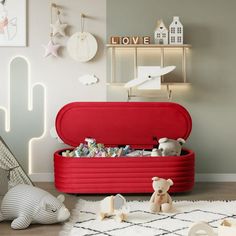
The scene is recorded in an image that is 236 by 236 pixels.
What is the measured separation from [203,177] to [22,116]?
5.50 ft

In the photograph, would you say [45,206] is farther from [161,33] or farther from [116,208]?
[161,33]

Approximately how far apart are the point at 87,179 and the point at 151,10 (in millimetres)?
1625

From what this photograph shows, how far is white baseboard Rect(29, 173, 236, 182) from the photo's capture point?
5.01 metres

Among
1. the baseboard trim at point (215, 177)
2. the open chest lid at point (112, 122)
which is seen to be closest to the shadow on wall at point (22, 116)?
the open chest lid at point (112, 122)

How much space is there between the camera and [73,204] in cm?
407

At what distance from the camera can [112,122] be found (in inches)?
188

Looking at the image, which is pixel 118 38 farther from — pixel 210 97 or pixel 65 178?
pixel 65 178

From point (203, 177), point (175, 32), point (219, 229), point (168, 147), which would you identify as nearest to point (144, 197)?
point (168, 147)

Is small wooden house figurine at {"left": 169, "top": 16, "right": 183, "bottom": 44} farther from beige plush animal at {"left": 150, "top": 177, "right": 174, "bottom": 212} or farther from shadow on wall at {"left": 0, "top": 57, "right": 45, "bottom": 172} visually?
beige plush animal at {"left": 150, "top": 177, "right": 174, "bottom": 212}

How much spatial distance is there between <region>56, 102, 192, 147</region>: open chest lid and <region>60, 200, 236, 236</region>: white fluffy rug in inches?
Answer: 31.5

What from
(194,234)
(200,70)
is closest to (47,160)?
(200,70)

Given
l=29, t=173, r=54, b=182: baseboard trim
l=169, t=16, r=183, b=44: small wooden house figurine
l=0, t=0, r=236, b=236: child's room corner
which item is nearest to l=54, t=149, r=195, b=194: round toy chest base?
l=0, t=0, r=236, b=236: child's room corner

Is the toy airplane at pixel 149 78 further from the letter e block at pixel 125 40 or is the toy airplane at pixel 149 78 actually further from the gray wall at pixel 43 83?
the gray wall at pixel 43 83

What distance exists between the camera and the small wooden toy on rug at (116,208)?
3504 mm
